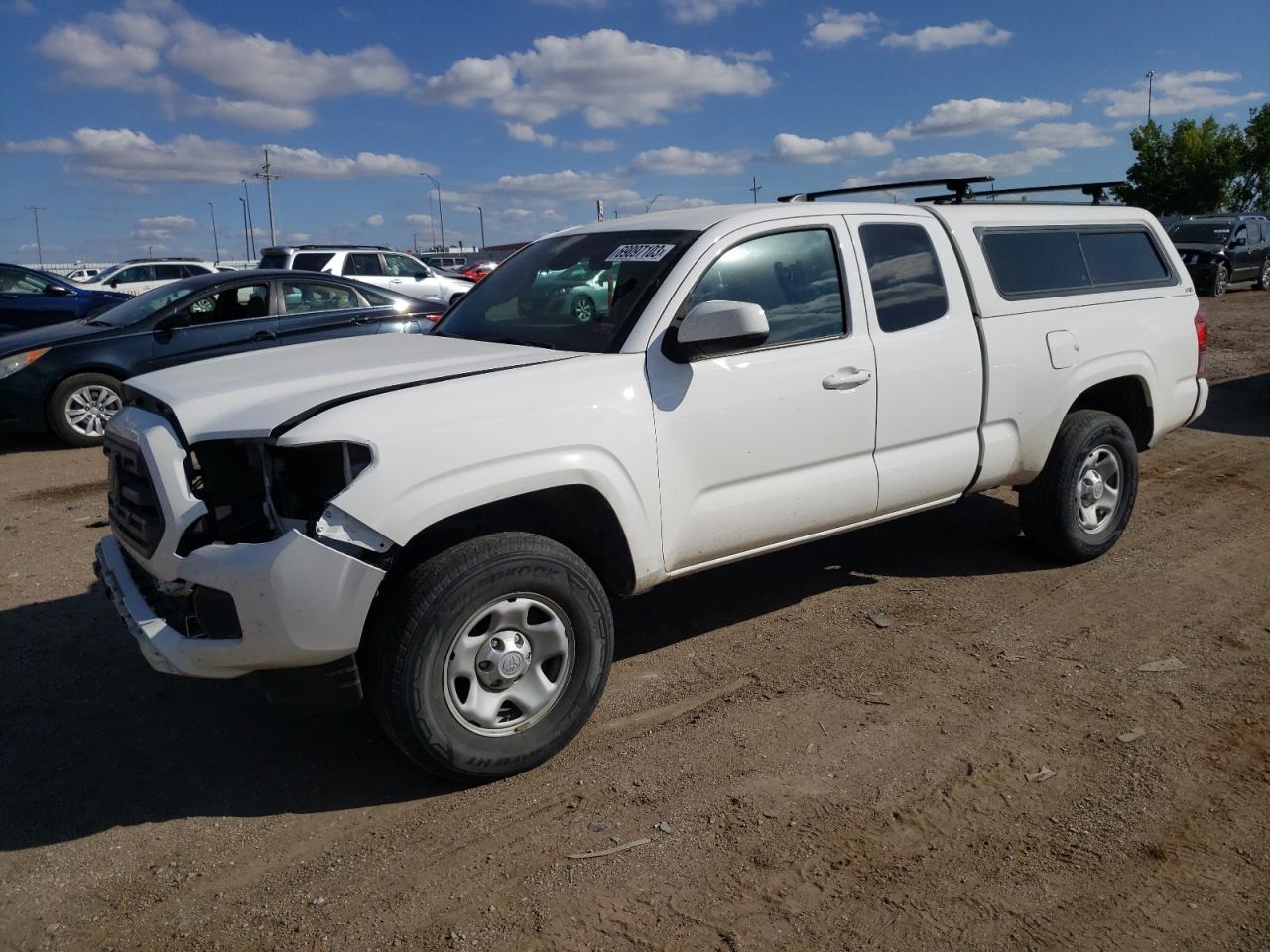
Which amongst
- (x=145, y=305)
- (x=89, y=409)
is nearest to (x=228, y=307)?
(x=145, y=305)

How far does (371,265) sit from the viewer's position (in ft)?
58.6

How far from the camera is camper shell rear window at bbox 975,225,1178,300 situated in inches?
200

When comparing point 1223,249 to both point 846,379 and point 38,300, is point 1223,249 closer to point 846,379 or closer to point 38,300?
point 846,379

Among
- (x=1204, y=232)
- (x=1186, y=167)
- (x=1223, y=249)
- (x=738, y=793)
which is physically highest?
(x=1186, y=167)

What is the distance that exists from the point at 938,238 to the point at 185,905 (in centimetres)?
415

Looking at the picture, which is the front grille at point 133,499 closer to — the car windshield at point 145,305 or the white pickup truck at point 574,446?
the white pickup truck at point 574,446

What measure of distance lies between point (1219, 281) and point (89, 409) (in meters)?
21.4

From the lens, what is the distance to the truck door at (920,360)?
446 centimetres

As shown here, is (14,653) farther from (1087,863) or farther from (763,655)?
(1087,863)

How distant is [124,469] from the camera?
360 cm

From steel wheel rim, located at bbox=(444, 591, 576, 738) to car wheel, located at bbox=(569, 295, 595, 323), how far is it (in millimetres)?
1256

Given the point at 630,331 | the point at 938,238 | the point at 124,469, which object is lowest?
the point at 124,469

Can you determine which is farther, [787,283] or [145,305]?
[145,305]

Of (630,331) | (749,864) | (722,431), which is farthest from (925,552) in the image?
(749,864)
